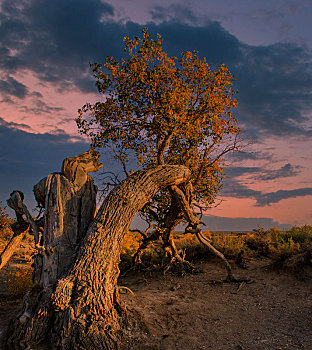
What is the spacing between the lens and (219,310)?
7930mm

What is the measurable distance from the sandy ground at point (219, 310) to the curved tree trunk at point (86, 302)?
2.45ft

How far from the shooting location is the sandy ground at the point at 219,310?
615 cm

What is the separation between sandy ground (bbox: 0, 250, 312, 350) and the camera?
6148 millimetres

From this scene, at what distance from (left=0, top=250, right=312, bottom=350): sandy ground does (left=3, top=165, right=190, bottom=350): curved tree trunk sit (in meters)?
0.75

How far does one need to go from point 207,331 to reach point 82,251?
135 inches

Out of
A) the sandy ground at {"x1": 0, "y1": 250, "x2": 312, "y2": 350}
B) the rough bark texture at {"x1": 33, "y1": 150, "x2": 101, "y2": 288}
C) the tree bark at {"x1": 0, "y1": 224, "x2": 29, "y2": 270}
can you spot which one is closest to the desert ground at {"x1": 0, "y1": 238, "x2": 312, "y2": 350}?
the sandy ground at {"x1": 0, "y1": 250, "x2": 312, "y2": 350}

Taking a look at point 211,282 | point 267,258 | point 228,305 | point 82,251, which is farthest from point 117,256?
point 267,258

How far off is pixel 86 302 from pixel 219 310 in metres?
4.03

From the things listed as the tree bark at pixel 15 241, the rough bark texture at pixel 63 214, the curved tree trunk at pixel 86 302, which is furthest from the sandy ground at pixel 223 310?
the tree bark at pixel 15 241

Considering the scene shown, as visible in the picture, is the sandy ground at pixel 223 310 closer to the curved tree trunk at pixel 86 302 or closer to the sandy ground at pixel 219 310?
the sandy ground at pixel 219 310

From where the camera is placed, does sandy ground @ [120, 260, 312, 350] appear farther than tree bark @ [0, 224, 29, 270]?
No

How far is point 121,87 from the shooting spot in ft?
30.8

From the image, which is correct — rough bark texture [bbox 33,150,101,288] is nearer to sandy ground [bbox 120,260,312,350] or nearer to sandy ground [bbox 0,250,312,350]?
sandy ground [bbox 0,250,312,350]

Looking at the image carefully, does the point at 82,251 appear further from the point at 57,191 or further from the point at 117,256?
the point at 57,191
